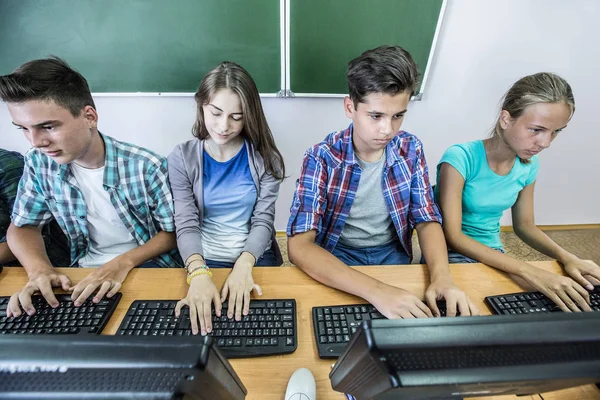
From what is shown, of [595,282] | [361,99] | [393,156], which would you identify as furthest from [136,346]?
[595,282]

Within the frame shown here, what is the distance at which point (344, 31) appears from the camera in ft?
5.38

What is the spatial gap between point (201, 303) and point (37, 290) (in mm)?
434

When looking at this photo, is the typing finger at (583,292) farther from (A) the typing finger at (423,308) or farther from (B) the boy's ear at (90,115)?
(B) the boy's ear at (90,115)

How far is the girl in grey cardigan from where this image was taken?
1104 millimetres

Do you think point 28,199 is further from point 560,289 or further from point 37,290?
point 560,289

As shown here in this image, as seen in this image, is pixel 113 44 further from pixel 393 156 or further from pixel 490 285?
pixel 490 285

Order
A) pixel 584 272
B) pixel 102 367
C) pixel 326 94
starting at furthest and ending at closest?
pixel 326 94
pixel 584 272
pixel 102 367

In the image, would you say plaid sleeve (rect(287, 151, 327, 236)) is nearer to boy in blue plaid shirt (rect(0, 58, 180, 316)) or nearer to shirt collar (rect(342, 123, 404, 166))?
shirt collar (rect(342, 123, 404, 166))

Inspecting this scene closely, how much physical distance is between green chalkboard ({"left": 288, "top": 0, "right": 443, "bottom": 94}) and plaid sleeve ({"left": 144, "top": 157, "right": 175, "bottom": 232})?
92 cm

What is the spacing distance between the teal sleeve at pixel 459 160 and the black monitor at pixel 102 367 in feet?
3.73

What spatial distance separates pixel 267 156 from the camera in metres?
1.23

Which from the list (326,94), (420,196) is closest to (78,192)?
(420,196)

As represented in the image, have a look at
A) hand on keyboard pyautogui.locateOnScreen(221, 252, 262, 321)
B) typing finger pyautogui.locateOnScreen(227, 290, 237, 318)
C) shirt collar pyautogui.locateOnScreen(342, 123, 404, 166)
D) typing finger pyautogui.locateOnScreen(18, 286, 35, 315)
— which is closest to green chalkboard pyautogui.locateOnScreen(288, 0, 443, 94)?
shirt collar pyautogui.locateOnScreen(342, 123, 404, 166)

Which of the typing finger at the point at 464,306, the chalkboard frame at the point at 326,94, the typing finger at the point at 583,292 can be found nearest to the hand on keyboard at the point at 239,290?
the typing finger at the point at 464,306
